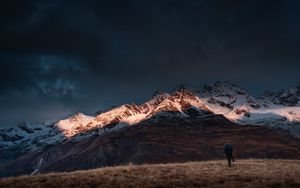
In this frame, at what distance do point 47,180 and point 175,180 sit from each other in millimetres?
11835

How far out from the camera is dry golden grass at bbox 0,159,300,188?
1531 inches

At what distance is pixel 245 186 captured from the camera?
3706 cm

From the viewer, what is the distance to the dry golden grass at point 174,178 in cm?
3888

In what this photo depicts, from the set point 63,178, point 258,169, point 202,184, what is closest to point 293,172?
point 258,169

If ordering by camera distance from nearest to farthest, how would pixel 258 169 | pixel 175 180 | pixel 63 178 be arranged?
1. pixel 175 180
2. pixel 63 178
3. pixel 258 169

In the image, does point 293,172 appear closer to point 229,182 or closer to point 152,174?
point 229,182

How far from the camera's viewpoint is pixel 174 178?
136 ft

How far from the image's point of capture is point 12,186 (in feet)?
133

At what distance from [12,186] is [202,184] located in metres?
16.5

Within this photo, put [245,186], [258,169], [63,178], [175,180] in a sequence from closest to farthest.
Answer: [245,186], [175,180], [63,178], [258,169]

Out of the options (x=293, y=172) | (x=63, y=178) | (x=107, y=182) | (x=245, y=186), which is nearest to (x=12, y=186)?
(x=63, y=178)

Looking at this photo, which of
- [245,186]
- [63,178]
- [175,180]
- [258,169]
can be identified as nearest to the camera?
[245,186]

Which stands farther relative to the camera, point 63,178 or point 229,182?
point 63,178

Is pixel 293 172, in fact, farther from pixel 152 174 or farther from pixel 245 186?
pixel 152 174
